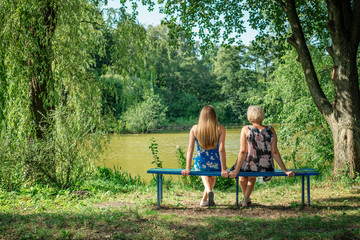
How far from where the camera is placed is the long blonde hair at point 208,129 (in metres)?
4.29

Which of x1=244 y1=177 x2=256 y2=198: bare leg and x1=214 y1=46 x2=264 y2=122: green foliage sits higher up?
x1=214 y1=46 x2=264 y2=122: green foliage

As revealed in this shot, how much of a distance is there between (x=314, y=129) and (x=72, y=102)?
6.43m

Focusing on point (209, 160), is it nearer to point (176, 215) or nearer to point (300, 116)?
point (176, 215)

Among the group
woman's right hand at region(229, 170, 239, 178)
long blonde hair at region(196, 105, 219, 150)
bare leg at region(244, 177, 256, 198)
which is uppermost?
long blonde hair at region(196, 105, 219, 150)

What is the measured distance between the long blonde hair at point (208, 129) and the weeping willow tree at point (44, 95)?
2417 mm

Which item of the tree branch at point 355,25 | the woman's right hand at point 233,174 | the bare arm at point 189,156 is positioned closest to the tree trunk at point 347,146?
the tree branch at point 355,25

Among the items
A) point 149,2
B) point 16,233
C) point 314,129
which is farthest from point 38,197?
point 314,129

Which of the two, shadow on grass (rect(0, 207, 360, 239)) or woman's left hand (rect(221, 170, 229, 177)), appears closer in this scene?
shadow on grass (rect(0, 207, 360, 239))

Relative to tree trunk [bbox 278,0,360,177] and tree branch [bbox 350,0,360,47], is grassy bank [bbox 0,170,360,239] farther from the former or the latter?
tree branch [bbox 350,0,360,47]

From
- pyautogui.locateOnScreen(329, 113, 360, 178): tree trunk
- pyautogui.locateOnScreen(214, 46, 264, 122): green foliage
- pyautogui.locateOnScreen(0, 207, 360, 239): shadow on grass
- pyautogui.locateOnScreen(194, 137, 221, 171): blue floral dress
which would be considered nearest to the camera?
pyautogui.locateOnScreen(0, 207, 360, 239): shadow on grass

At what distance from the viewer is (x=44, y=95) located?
6.48 meters

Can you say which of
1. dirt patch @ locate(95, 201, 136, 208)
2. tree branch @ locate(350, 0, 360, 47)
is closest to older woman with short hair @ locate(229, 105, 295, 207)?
dirt patch @ locate(95, 201, 136, 208)

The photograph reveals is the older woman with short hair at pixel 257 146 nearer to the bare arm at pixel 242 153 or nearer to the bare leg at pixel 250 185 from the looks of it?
the bare arm at pixel 242 153

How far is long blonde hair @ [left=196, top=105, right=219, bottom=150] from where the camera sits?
4.29 m
